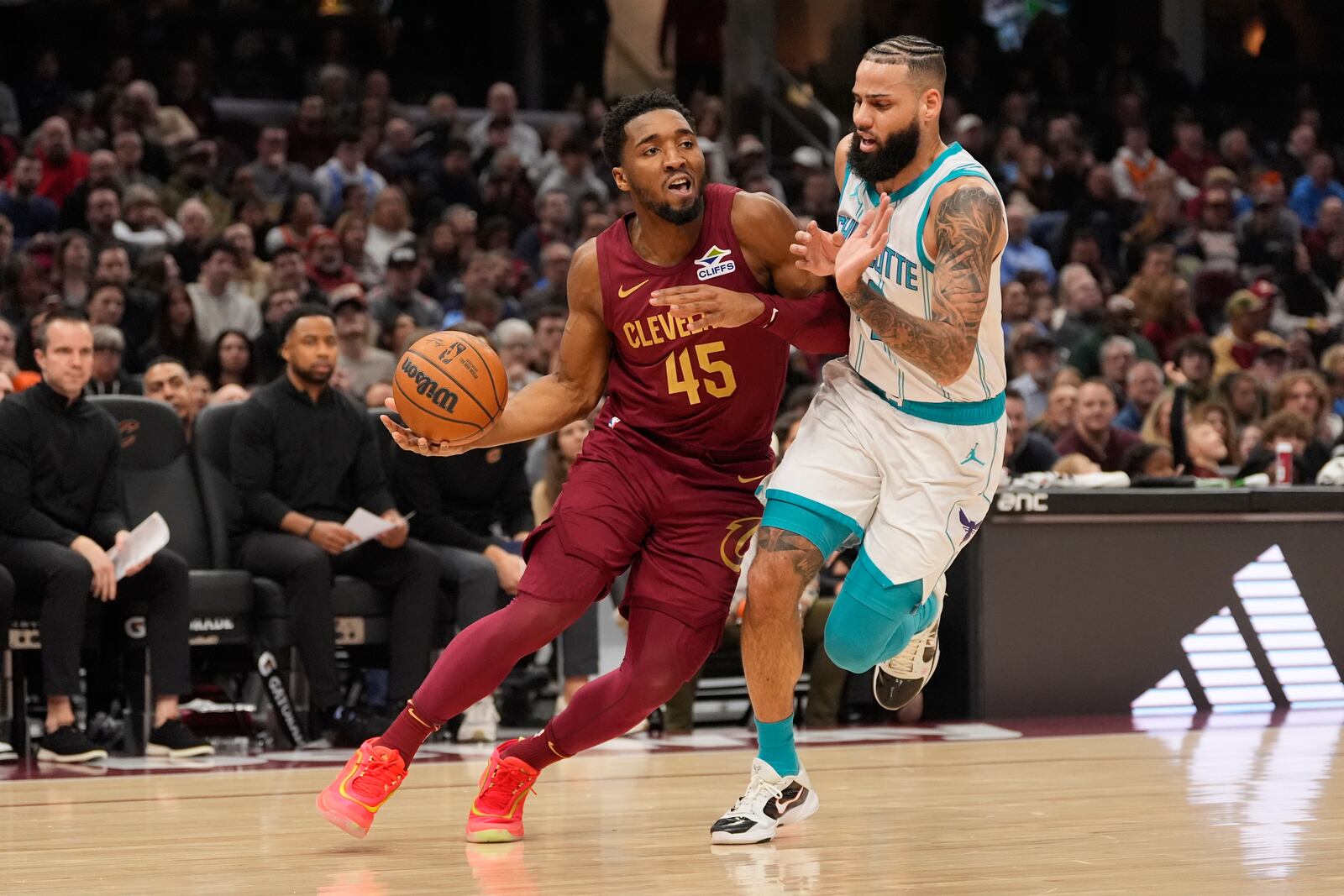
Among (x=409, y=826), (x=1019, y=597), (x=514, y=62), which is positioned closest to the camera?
(x=409, y=826)

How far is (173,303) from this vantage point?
923 cm

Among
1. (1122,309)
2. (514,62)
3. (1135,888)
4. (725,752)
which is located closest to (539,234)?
(1122,309)

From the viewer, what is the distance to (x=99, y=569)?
6.52 m

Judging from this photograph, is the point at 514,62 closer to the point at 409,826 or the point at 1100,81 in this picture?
the point at 1100,81

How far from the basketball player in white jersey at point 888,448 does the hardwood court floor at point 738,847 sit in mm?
395

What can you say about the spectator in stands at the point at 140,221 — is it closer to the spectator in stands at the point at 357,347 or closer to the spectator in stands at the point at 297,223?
the spectator in stands at the point at 297,223

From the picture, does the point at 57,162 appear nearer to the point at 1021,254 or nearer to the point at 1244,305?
the point at 1021,254

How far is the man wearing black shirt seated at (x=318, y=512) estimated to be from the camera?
275 inches

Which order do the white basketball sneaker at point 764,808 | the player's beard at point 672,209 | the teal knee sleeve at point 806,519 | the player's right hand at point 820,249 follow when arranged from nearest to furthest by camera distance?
1. the player's right hand at point 820,249
2. the white basketball sneaker at point 764,808
3. the teal knee sleeve at point 806,519
4. the player's beard at point 672,209

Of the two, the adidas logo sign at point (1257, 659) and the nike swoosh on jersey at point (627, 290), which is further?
the adidas logo sign at point (1257, 659)

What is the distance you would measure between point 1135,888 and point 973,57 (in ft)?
50.5

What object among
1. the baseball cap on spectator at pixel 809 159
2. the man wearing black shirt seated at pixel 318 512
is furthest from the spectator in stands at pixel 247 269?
the baseball cap on spectator at pixel 809 159

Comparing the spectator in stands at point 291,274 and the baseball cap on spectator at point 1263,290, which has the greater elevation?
the spectator in stands at point 291,274

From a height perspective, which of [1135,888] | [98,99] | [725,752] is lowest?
[725,752]
